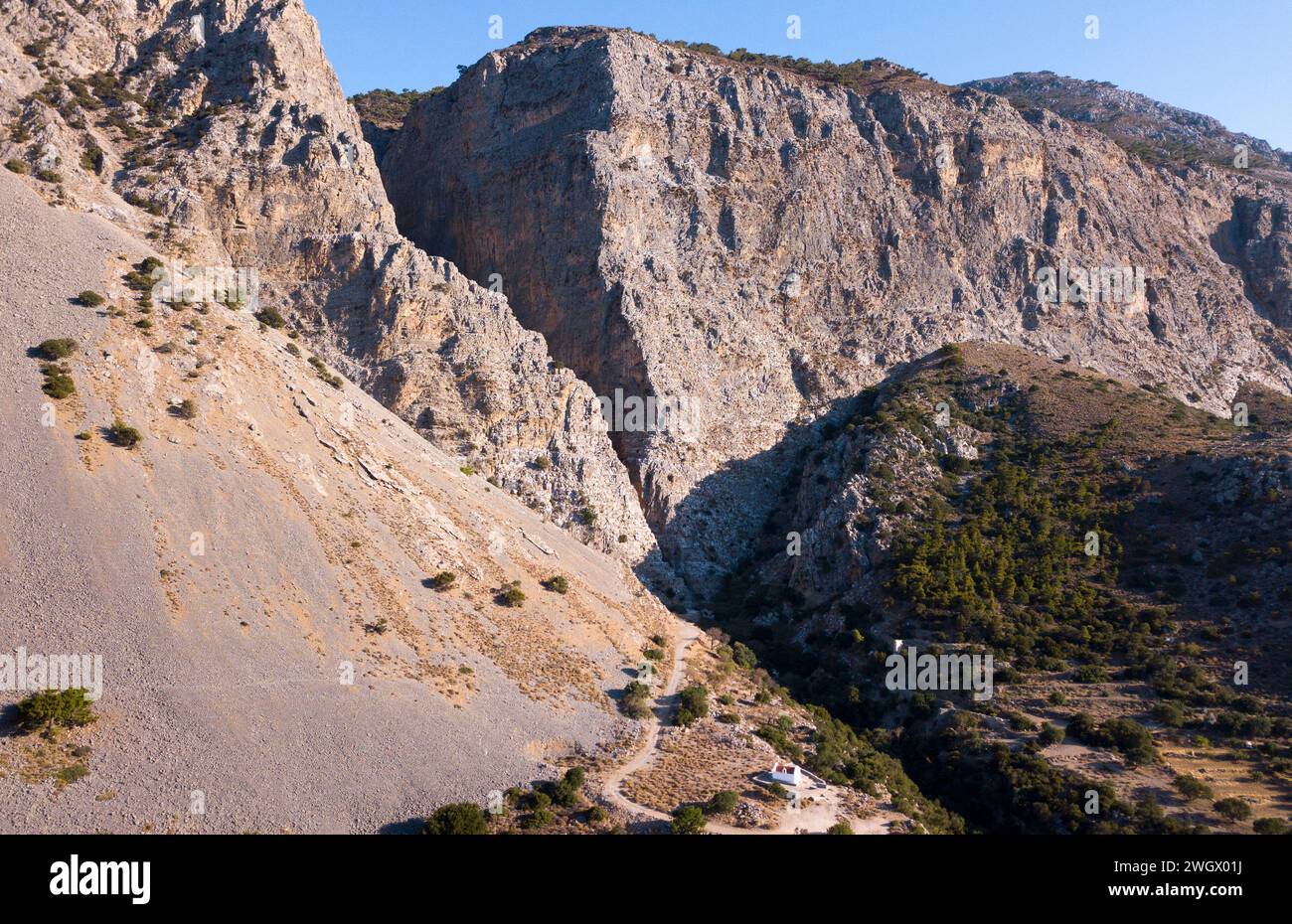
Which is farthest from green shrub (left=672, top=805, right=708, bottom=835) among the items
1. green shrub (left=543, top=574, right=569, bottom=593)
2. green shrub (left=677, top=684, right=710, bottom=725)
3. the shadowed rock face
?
the shadowed rock face

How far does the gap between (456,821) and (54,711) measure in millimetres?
11081

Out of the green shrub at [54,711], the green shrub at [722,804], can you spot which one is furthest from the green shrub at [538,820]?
the green shrub at [54,711]

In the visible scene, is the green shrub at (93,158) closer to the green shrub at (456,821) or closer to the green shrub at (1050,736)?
the green shrub at (456,821)

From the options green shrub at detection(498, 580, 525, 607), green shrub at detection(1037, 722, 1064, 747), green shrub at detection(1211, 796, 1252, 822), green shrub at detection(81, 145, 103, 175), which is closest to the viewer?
green shrub at detection(1211, 796, 1252, 822)

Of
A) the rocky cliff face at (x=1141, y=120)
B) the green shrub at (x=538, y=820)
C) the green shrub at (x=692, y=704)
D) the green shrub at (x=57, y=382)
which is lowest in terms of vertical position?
the green shrub at (x=538, y=820)

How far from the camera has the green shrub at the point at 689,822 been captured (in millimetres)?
26188

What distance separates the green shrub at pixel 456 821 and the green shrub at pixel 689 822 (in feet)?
18.5

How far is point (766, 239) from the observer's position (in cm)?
6838

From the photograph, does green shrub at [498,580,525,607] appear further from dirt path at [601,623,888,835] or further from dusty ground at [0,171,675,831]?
dirt path at [601,623,888,835]

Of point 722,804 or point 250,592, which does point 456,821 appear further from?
point 250,592

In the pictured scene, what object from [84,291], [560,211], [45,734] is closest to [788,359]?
[560,211]

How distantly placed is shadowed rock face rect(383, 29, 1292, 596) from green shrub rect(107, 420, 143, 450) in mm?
28449

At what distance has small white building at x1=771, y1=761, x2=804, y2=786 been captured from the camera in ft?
101

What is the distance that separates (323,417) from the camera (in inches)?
1544
